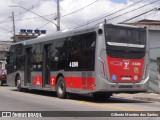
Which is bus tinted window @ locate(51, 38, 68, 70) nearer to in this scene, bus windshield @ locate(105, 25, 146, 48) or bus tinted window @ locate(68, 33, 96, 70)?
bus tinted window @ locate(68, 33, 96, 70)

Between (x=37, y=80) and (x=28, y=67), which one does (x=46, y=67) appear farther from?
(x=28, y=67)

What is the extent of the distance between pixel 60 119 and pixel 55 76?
8977mm

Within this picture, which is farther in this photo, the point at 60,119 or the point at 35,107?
the point at 35,107

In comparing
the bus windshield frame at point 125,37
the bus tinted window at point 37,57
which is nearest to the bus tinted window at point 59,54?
the bus tinted window at point 37,57

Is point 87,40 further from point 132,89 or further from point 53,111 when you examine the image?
point 53,111

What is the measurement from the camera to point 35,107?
15516mm

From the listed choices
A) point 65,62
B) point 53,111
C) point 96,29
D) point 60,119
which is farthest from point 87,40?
point 60,119

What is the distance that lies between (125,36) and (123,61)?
3.72 feet

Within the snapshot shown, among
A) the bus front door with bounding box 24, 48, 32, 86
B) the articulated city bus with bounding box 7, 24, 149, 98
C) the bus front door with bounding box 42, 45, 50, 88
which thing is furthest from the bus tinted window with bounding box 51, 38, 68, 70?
the bus front door with bounding box 24, 48, 32, 86

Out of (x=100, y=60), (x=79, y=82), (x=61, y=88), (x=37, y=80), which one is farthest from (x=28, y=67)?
(x=100, y=60)

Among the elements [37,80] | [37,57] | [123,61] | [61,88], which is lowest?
[61,88]

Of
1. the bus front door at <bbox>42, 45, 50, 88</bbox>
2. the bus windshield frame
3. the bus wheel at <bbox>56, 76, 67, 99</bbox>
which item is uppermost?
the bus windshield frame

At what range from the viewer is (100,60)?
57.7ft

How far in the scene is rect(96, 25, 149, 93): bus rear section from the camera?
17.7 metres
